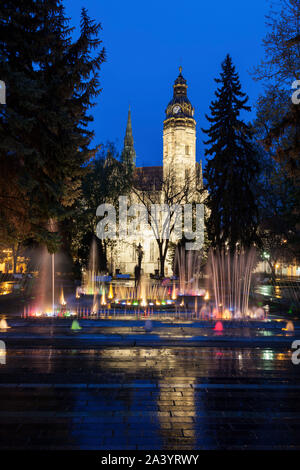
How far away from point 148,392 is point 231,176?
2625 cm

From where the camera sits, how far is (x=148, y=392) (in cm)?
611

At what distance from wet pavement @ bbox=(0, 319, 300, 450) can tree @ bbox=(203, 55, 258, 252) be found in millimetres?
19397

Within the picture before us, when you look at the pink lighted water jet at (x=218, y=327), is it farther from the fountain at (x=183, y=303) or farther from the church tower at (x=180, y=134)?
the church tower at (x=180, y=134)

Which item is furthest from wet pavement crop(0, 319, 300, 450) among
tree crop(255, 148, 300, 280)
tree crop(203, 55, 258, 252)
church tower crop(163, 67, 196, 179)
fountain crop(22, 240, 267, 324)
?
church tower crop(163, 67, 196, 179)

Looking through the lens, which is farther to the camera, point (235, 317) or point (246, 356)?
point (235, 317)

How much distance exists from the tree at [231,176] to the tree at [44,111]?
20.3 m

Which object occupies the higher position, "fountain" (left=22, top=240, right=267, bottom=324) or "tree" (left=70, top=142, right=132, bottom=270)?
"tree" (left=70, top=142, right=132, bottom=270)

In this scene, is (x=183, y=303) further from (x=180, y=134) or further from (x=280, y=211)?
(x=180, y=134)

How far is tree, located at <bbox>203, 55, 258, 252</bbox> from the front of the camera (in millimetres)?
29516

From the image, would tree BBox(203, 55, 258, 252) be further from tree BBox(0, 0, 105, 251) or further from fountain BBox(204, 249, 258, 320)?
tree BBox(0, 0, 105, 251)
